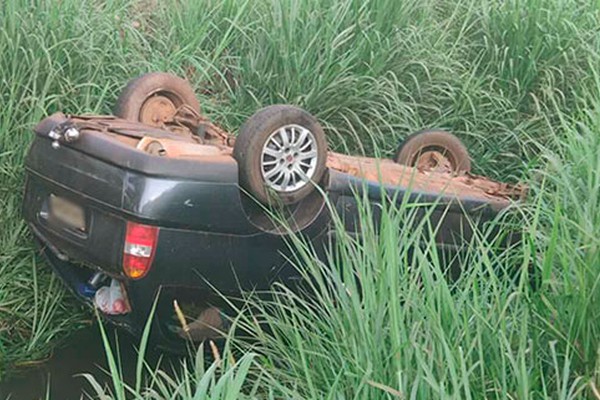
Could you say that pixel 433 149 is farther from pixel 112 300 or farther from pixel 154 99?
pixel 112 300

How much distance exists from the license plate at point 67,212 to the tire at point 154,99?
0.62 m

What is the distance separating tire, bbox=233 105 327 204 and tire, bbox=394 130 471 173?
119 cm

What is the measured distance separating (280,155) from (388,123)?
198 centimetres

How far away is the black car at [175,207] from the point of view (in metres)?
3.39

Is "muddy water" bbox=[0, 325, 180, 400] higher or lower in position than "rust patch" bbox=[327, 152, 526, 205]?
lower

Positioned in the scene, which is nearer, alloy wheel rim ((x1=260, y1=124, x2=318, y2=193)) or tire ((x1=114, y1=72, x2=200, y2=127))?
alloy wheel rim ((x1=260, y1=124, x2=318, y2=193))

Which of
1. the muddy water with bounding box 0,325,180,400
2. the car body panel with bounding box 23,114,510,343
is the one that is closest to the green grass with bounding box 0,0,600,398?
the muddy water with bounding box 0,325,180,400

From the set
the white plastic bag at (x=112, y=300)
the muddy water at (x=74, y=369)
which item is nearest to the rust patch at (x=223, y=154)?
the white plastic bag at (x=112, y=300)

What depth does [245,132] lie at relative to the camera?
3.53 meters

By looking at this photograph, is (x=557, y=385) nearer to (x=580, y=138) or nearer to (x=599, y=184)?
(x=599, y=184)

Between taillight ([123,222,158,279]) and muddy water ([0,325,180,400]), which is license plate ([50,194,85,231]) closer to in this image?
taillight ([123,222,158,279])

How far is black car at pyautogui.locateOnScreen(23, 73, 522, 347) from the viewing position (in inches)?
134

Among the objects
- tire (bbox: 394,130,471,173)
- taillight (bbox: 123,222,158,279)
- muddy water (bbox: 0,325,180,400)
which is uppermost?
tire (bbox: 394,130,471,173)

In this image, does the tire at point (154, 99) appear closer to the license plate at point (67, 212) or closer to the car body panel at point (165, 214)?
the car body panel at point (165, 214)
